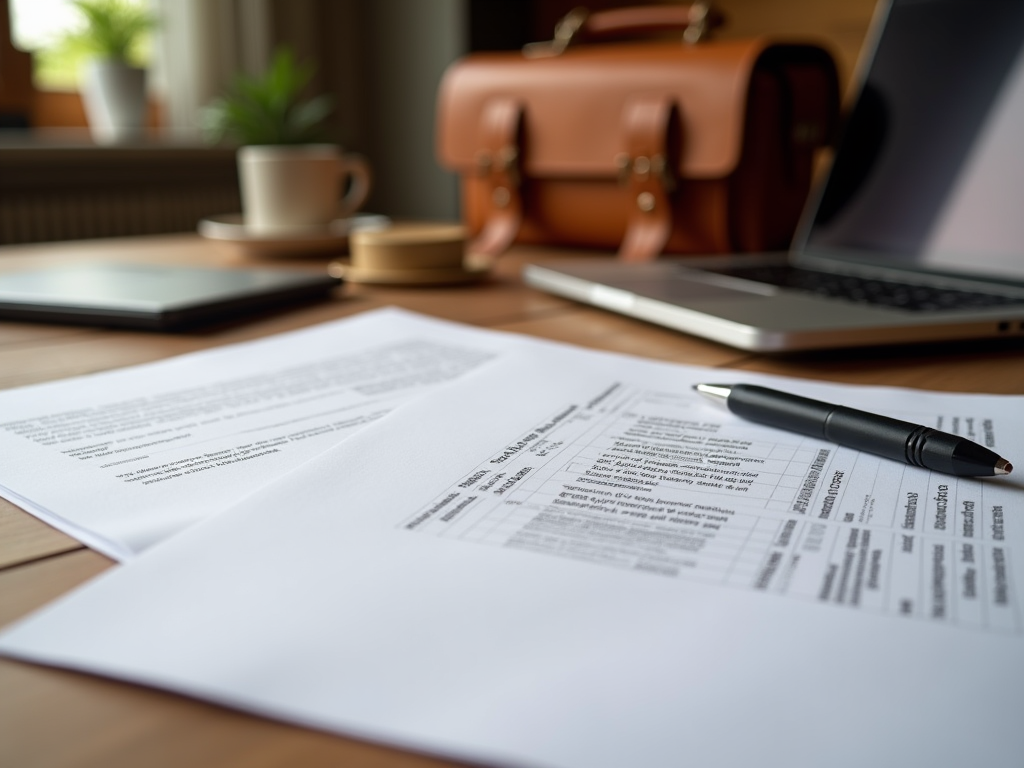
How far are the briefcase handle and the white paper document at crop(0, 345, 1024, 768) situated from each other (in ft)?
2.75

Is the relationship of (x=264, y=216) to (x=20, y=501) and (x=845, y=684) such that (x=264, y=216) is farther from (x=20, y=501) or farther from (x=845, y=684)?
(x=845, y=684)

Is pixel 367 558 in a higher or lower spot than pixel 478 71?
lower

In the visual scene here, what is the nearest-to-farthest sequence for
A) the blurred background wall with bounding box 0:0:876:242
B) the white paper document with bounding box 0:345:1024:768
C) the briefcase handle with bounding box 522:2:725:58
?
the white paper document with bounding box 0:345:1024:768, the briefcase handle with bounding box 522:2:725:58, the blurred background wall with bounding box 0:0:876:242

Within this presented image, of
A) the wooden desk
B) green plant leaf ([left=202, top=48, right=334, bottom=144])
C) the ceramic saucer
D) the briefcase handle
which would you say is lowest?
the wooden desk

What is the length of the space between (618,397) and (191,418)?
214 mm

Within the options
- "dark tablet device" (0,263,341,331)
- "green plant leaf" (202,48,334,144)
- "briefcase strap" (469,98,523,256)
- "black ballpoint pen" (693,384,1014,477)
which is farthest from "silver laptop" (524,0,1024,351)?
"green plant leaf" (202,48,334,144)

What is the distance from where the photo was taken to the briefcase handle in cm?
108

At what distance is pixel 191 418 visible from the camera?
1.45ft

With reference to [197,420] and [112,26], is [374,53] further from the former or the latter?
[197,420]

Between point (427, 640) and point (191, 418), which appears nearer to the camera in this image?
point (427, 640)

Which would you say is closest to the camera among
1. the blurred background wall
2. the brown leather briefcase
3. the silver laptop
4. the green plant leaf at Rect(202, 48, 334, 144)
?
the silver laptop

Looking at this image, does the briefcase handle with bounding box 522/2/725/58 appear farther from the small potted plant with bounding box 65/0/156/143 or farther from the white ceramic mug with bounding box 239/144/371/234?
the small potted plant with bounding box 65/0/156/143

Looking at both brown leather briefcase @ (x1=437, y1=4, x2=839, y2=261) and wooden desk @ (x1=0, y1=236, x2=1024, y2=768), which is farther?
brown leather briefcase @ (x1=437, y1=4, x2=839, y2=261)

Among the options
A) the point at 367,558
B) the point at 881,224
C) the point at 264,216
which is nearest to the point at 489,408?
the point at 367,558
